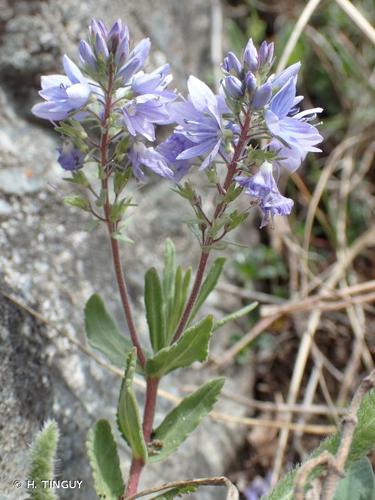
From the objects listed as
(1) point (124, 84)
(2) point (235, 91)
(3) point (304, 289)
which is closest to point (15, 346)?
(1) point (124, 84)

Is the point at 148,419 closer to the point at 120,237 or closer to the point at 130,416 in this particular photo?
the point at 130,416

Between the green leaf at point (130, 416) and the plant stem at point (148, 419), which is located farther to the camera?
the plant stem at point (148, 419)

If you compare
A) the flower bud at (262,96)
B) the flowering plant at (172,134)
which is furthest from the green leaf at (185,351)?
the flower bud at (262,96)

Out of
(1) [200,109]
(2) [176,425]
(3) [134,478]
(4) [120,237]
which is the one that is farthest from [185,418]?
(1) [200,109]

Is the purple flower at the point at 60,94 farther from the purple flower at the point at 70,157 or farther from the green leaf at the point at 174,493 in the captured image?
the green leaf at the point at 174,493

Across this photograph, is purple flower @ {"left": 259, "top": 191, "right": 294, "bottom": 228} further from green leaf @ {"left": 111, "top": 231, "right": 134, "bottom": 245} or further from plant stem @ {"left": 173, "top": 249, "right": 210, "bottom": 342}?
green leaf @ {"left": 111, "top": 231, "right": 134, "bottom": 245}

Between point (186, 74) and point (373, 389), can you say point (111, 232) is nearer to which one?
point (373, 389)
